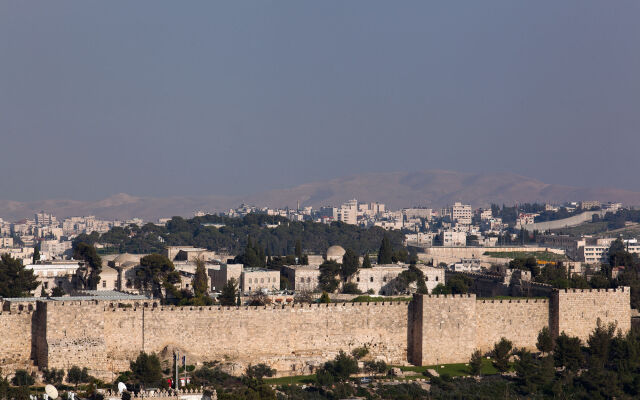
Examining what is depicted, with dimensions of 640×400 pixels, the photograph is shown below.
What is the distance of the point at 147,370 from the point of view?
1280 inches

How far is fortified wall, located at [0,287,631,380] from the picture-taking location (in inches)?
1325

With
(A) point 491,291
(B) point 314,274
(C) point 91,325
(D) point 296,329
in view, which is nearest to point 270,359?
(D) point 296,329

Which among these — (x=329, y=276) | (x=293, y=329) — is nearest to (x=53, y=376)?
(x=293, y=329)

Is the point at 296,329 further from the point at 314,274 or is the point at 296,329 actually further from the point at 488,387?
the point at 314,274

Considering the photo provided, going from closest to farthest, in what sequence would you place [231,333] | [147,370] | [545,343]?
1. [147,370]
2. [231,333]
3. [545,343]

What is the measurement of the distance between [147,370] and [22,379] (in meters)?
3.19

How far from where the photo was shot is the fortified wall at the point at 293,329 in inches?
1325

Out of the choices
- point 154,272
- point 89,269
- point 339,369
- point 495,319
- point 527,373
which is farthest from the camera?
point 89,269

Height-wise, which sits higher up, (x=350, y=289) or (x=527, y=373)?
(x=350, y=289)

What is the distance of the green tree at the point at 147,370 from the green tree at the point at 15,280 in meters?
11.1

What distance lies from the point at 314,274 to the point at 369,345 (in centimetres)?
1836

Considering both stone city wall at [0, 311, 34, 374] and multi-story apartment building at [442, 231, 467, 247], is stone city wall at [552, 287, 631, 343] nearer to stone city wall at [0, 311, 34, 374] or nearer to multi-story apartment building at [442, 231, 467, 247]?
stone city wall at [0, 311, 34, 374]

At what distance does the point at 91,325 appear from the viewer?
1340 inches

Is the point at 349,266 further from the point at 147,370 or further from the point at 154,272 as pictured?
the point at 147,370
